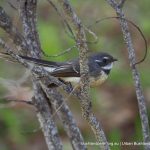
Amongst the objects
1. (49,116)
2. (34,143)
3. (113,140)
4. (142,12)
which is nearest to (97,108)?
(34,143)

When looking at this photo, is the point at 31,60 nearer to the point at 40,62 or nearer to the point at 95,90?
the point at 40,62

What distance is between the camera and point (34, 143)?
7.19 meters

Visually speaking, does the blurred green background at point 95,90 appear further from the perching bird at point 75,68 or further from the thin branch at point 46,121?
the thin branch at point 46,121

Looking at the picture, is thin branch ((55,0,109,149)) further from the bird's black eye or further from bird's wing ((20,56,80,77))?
the bird's black eye

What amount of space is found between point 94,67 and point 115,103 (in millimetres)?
2620

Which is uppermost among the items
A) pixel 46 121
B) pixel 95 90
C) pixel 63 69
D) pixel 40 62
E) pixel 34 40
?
pixel 34 40

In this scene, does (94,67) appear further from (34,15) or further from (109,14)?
(109,14)

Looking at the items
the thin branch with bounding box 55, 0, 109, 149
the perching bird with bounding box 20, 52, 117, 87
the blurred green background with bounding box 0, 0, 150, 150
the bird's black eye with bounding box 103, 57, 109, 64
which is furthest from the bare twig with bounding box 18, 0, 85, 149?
the blurred green background with bounding box 0, 0, 150, 150

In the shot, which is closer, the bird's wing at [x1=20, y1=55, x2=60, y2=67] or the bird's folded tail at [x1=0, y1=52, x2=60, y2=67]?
the bird's folded tail at [x1=0, y1=52, x2=60, y2=67]

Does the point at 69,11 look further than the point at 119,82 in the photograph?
No

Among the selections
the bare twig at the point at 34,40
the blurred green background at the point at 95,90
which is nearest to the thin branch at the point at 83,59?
the bare twig at the point at 34,40

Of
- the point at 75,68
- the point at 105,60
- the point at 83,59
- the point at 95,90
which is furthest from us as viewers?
the point at 95,90

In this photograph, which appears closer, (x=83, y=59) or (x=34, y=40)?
(x=83, y=59)

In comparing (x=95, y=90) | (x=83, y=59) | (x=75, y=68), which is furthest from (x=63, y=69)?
(x=95, y=90)
